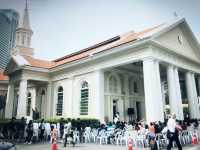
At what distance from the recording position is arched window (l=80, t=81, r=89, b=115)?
20275 millimetres

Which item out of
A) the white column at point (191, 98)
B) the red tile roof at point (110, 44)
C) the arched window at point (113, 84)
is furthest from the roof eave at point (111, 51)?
the white column at point (191, 98)

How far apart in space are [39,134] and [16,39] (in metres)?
22.5

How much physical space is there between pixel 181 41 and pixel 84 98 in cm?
1075

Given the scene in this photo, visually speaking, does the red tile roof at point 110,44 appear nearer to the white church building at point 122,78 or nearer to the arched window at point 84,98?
the white church building at point 122,78

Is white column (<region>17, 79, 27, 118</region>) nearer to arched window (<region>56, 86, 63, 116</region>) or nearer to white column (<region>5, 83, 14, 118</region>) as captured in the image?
arched window (<region>56, 86, 63, 116</region>)

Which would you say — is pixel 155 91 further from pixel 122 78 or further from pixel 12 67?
pixel 12 67

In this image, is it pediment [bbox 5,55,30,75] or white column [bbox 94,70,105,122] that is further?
pediment [bbox 5,55,30,75]

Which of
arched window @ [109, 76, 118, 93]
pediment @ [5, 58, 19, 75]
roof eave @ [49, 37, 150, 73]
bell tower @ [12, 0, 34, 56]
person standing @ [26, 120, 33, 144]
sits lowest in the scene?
person standing @ [26, 120, 33, 144]

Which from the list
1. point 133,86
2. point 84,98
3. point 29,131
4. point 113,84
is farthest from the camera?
point 133,86


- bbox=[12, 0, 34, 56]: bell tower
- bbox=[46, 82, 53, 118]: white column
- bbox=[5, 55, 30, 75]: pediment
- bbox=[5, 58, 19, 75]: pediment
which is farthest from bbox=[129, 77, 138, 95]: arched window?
bbox=[12, 0, 34, 56]: bell tower

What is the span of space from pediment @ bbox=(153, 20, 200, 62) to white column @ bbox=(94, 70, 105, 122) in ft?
19.5

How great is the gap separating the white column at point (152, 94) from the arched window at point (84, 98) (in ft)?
23.2

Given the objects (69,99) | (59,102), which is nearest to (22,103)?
(59,102)

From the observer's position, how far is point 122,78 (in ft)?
73.0
